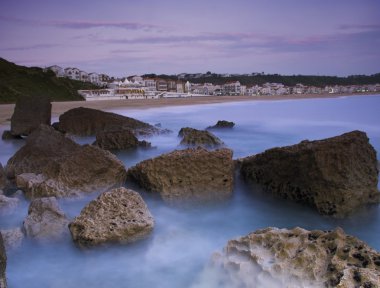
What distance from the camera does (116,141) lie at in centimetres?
916

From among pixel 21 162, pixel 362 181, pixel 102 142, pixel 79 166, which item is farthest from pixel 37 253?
pixel 102 142

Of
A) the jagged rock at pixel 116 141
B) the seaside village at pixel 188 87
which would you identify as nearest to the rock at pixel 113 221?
the jagged rock at pixel 116 141

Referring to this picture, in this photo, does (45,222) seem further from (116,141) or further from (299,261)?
(116,141)

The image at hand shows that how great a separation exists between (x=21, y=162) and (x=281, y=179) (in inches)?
151

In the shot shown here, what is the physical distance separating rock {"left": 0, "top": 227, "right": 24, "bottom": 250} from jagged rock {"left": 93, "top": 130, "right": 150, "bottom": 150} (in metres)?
5.05

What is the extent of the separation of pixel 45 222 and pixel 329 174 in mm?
3053

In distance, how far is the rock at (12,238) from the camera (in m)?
3.98

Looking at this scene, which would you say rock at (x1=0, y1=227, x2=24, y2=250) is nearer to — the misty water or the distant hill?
the misty water

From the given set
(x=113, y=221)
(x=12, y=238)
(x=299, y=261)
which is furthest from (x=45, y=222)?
(x=299, y=261)

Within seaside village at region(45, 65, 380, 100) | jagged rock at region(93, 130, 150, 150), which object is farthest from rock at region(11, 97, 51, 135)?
seaside village at region(45, 65, 380, 100)

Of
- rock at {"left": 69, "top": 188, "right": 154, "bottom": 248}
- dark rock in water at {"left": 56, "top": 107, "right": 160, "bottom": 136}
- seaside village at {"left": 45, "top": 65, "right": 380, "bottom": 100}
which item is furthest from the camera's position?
seaside village at {"left": 45, "top": 65, "right": 380, "bottom": 100}

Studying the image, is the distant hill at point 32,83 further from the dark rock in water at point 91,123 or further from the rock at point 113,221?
the rock at point 113,221

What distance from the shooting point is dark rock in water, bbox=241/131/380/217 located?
181 inches

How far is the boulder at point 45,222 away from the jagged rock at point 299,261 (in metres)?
1.81
